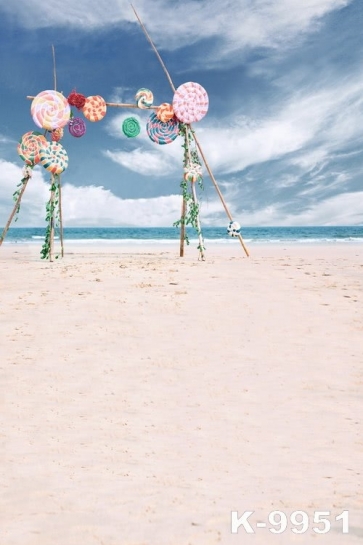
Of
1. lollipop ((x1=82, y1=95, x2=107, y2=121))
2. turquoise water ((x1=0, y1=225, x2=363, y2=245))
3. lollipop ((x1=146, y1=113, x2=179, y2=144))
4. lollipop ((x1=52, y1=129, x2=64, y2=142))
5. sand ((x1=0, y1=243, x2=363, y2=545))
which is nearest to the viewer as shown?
sand ((x1=0, y1=243, x2=363, y2=545))

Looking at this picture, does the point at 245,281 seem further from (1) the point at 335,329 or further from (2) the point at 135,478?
(2) the point at 135,478

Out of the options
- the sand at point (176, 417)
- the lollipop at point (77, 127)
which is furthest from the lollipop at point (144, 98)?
the sand at point (176, 417)

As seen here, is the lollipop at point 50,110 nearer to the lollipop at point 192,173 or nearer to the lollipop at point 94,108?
the lollipop at point 94,108

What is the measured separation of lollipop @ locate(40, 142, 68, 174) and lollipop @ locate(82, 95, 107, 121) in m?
1.10

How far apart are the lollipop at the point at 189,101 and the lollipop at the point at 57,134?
3.02 metres

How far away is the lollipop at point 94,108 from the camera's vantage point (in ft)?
38.8

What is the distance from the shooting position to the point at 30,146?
12.2 m

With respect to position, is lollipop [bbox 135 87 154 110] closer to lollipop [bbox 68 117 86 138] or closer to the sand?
lollipop [bbox 68 117 86 138]

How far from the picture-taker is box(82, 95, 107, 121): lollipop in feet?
38.8

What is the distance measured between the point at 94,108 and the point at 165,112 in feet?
5.87

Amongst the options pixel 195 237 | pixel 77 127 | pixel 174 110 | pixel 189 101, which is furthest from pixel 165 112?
pixel 195 237

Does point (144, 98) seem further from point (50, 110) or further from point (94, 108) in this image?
point (50, 110)

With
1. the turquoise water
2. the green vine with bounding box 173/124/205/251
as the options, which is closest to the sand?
the green vine with bounding box 173/124/205/251

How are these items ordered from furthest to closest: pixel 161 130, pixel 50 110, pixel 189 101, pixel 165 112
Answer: pixel 161 130 → pixel 165 112 → pixel 189 101 → pixel 50 110
